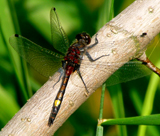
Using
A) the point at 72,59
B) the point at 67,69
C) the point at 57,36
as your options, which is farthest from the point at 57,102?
the point at 57,36

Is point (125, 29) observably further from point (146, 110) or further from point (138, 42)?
point (146, 110)

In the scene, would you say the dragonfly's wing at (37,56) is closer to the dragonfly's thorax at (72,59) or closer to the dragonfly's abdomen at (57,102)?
the dragonfly's thorax at (72,59)

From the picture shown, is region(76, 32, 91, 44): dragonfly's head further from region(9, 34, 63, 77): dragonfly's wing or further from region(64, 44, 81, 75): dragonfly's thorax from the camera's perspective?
region(9, 34, 63, 77): dragonfly's wing

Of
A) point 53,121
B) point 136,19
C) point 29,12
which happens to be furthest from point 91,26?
point 53,121

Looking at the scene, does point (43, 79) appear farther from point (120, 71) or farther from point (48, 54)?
point (120, 71)

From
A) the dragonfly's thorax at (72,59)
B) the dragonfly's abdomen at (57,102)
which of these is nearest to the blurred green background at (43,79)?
the dragonfly's thorax at (72,59)
